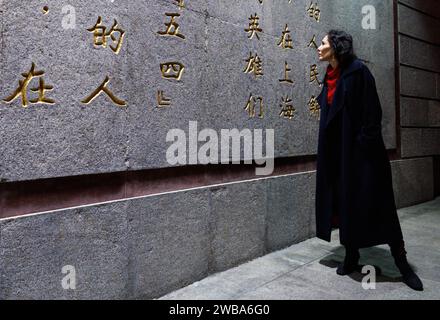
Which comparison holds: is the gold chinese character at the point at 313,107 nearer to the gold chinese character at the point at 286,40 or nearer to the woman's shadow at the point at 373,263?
the gold chinese character at the point at 286,40

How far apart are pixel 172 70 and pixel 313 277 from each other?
2.12m

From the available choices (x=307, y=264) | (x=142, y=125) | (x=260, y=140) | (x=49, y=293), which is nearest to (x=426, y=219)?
(x=307, y=264)

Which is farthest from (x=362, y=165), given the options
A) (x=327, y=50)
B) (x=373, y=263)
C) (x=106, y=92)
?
(x=106, y=92)

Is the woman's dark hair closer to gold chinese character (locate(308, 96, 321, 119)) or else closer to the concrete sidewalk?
gold chinese character (locate(308, 96, 321, 119))

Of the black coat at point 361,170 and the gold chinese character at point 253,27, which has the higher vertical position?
the gold chinese character at point 253,27

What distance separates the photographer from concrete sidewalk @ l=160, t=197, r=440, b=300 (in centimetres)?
299

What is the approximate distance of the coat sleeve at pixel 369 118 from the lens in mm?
3070

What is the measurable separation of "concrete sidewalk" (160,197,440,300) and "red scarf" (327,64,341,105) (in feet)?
5.03

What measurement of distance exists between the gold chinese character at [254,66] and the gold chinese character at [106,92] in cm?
142

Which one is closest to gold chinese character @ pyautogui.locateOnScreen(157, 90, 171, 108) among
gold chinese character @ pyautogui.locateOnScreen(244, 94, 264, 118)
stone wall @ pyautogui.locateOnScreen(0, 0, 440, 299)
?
stone wall @ pyautogui.locateOnScreen(0, 0, 440, 299)

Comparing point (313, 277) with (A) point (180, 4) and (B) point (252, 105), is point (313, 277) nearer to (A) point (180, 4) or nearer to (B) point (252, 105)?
(B) point (252, 105)

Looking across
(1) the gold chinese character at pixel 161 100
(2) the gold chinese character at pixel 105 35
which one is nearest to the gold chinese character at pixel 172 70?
(1) the gold chinese character at pixel 161 100

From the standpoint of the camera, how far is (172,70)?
10.0ft

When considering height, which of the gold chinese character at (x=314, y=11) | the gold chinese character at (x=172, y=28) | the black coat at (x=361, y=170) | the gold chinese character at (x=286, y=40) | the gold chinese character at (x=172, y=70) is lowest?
the black coat at (x=361, y=170)
